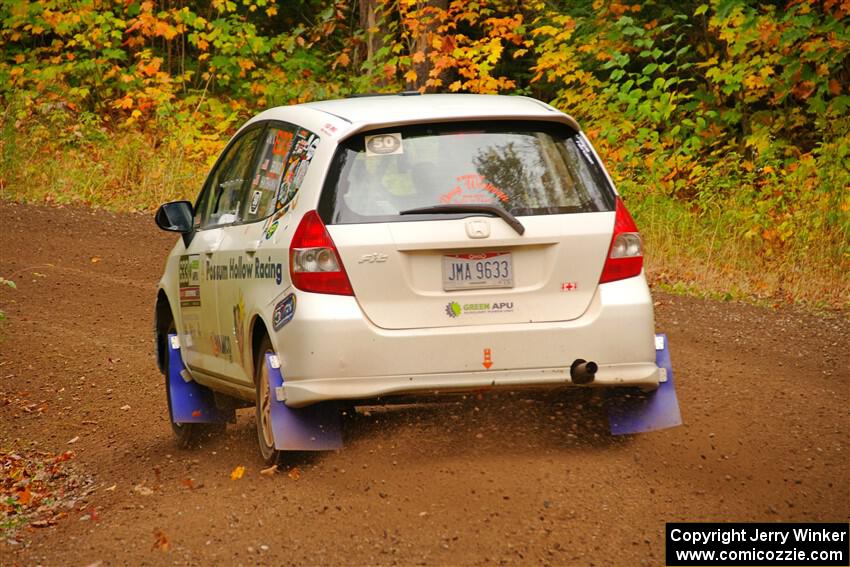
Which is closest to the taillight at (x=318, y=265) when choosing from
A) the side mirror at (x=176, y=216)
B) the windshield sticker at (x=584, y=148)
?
the windshield sticker at (x=584, y=148)

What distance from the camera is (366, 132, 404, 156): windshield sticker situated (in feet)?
19.9

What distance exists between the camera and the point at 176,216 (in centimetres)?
766

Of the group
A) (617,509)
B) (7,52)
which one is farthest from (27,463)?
(7,52)

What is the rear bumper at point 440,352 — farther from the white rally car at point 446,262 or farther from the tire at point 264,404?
the tire at point 264,404

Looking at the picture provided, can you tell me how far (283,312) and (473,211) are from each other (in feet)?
3.17

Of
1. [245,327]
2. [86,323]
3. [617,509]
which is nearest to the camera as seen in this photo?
[617,509]

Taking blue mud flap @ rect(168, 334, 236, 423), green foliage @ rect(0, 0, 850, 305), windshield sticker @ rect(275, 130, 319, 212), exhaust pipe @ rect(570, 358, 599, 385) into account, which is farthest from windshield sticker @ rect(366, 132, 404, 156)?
green foliage @ rect(0, 0, 850, 305)

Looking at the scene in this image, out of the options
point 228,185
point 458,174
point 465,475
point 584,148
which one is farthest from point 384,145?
point 228,185

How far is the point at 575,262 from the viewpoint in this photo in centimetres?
598

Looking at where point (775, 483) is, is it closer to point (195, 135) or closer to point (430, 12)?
point (430, 12)

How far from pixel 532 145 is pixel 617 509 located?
177 centimetres

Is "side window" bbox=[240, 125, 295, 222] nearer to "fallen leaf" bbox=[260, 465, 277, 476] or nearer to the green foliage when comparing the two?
"fallen leaf" bbox=[260, 465, 277, 476]

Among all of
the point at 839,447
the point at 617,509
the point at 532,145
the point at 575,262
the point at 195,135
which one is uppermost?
the point at 532,145

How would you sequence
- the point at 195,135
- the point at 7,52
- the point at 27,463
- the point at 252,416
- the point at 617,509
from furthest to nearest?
the point at 7,52 → the point at 195,135 → the point at 252,416 → the point at 27,463 → the point at 617,509
